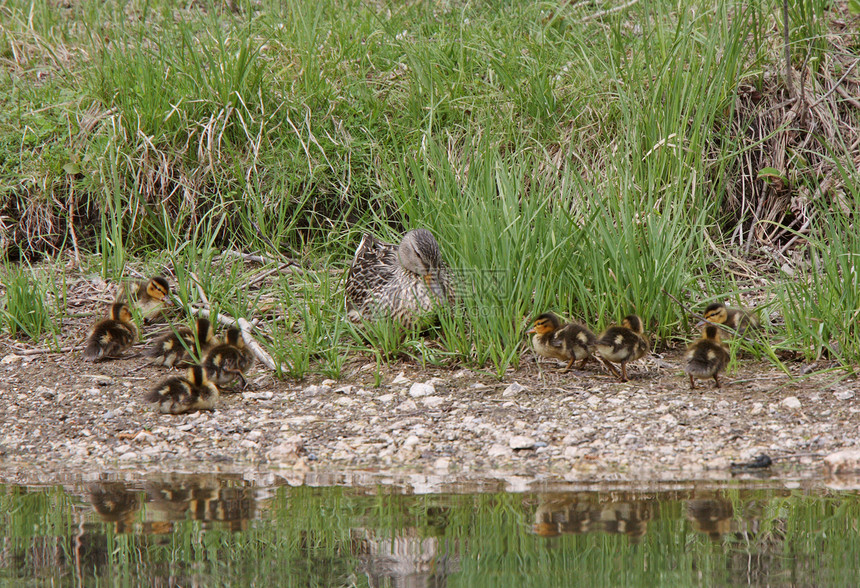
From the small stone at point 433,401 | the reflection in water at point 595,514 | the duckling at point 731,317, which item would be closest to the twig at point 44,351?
the small stone at point 433,401

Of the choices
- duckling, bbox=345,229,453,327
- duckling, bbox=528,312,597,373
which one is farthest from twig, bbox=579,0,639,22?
duckling, bbox=528,312,597,373

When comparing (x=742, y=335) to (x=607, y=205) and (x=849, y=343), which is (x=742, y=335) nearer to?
(x=849, y=343)

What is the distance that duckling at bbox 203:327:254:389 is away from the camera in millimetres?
4453

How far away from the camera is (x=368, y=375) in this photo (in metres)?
4.72

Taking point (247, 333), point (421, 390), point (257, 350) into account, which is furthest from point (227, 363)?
point (421, 390)

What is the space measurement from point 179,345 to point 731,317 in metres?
2.81

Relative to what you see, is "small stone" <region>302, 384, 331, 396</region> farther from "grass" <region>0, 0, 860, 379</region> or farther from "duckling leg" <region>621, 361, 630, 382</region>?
"duckling leg" <region>621, 361, 630, 382</region>

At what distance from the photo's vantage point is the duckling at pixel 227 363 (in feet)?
14.6

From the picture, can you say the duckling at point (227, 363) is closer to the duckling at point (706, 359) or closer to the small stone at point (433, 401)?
the small stone at point (433, 401)

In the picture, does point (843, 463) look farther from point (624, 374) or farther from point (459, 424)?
point (459, 424)

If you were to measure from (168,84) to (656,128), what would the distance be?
10.4 ft

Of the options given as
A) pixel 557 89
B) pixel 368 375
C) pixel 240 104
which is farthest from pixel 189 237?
pixel 557 89

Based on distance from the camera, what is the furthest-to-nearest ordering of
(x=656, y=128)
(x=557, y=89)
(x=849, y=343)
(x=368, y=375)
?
(x=557, y=89) < (x=656, y=128) < (x=368, y=375) < (x=849, y=343)

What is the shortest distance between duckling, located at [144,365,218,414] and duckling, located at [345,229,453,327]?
0.93m
